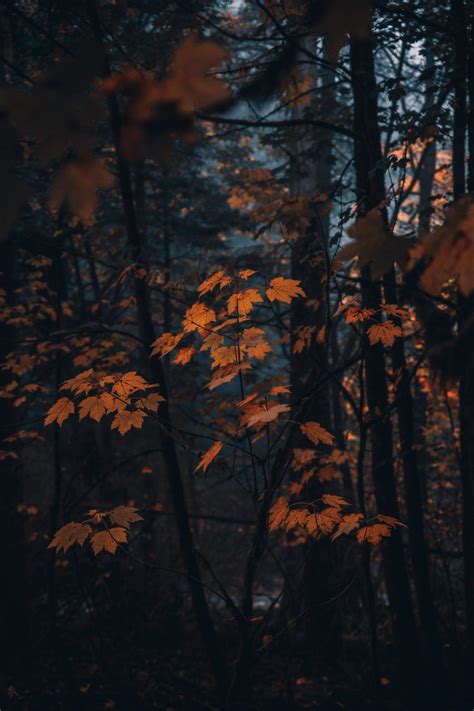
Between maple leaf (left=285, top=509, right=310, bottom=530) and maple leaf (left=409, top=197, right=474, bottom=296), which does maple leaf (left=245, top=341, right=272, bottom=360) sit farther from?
maple leaf (left=409, top=197, right=474, bottom=296)

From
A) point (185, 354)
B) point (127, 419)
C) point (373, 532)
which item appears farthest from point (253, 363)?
point (373, 532)

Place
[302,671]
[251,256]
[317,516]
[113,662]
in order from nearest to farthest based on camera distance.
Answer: [317,516]
[113,662]
[302,671]
[251,256]

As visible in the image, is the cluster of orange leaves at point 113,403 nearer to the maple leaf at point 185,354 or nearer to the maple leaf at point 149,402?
the maple leaf at point 149,402

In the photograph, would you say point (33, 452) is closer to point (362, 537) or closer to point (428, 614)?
point (428, 614)

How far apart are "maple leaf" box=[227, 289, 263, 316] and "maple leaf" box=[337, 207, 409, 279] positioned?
4.24ft

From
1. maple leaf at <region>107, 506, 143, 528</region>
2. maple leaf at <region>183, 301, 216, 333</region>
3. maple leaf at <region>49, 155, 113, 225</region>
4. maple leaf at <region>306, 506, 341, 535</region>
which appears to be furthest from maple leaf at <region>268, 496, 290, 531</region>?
maple leaf at <region>49, 155, 113, 225</region>

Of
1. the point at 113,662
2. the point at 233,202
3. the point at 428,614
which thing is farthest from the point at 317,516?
the point at 233,202

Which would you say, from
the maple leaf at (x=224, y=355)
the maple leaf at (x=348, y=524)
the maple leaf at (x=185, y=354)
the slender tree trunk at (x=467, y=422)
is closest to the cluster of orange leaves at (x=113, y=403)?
the maple leaf at (x=185, y=354)

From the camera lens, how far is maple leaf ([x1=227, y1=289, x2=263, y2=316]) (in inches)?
109

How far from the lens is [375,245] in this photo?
4.78 ft

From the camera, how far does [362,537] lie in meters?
2.99

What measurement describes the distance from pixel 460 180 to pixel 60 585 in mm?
9204

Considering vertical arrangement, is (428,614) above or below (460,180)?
below

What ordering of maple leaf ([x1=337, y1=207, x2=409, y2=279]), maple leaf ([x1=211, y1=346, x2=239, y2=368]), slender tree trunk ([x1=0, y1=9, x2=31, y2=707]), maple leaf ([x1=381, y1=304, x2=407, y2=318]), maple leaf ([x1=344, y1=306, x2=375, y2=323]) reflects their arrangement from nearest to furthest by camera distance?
maple leaf ([x1=337, y1=207, x2=409, y2=279]) → maple leaf ([x1=211, y1=346, x2=239, y2=368]) → maple leaf ([x1=344, y1=306, x2=375, y2=323]) → maple leaf ([x1=381, y1=304, x2=407, y2=318]) → slender tree trunk ([x1=0, y1=9, x2=31, y2=707])
